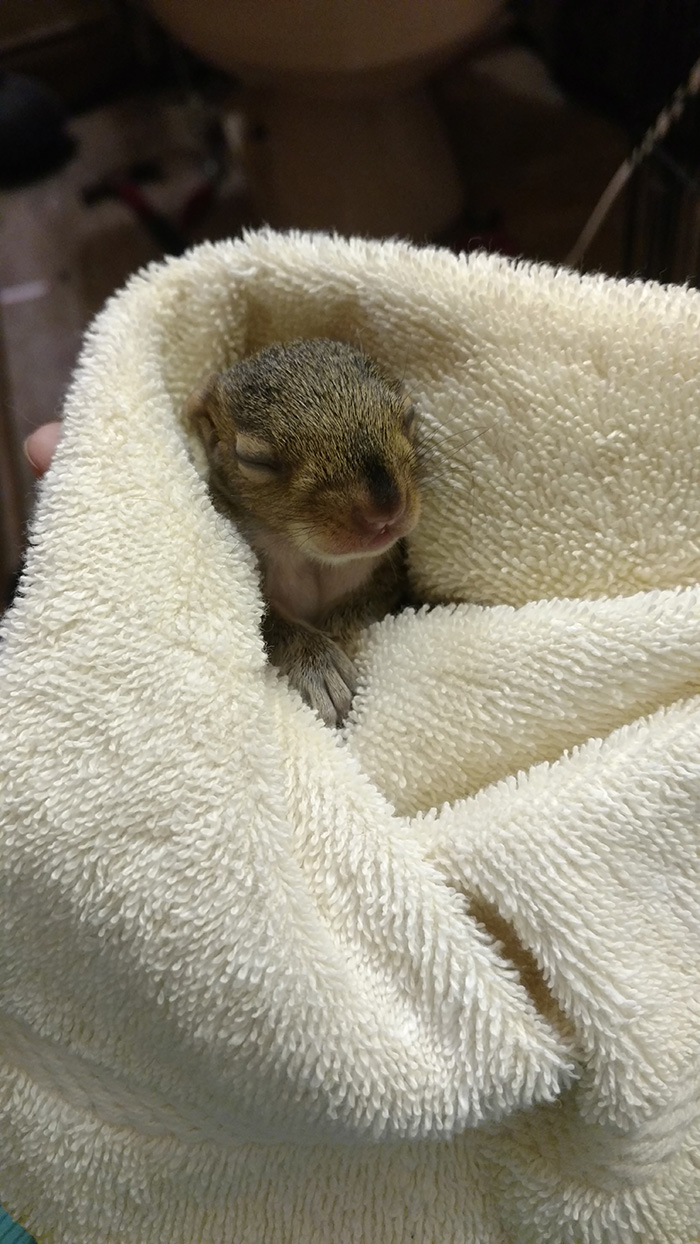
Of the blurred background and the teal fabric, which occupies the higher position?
the blurred background

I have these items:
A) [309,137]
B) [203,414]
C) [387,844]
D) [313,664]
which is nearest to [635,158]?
[309,137]

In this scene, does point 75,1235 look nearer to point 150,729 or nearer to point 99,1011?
point 99,1011

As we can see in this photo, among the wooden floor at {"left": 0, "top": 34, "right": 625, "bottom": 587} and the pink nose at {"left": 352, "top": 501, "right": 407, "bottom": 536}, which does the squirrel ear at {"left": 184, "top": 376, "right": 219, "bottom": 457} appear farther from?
the wooden floor at {"left": 0, "top": 34, "right": 625, "bottom": 587}

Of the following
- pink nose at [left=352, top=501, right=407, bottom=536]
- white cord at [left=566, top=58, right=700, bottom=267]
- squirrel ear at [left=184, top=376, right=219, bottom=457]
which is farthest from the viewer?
white cord at [left=566, top=58, right=700, bottom=267]

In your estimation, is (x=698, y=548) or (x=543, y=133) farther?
(x=543, y=133)

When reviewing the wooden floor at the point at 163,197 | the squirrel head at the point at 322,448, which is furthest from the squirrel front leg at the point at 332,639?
the wooden floor at the point at 163,197

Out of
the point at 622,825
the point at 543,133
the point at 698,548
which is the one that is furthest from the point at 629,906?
the point at 543,133

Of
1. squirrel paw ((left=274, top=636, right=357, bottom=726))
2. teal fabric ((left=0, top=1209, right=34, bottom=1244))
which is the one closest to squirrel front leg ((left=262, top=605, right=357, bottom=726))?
squirrel paw ((left=274, top=636, right=357, bottom=726))
